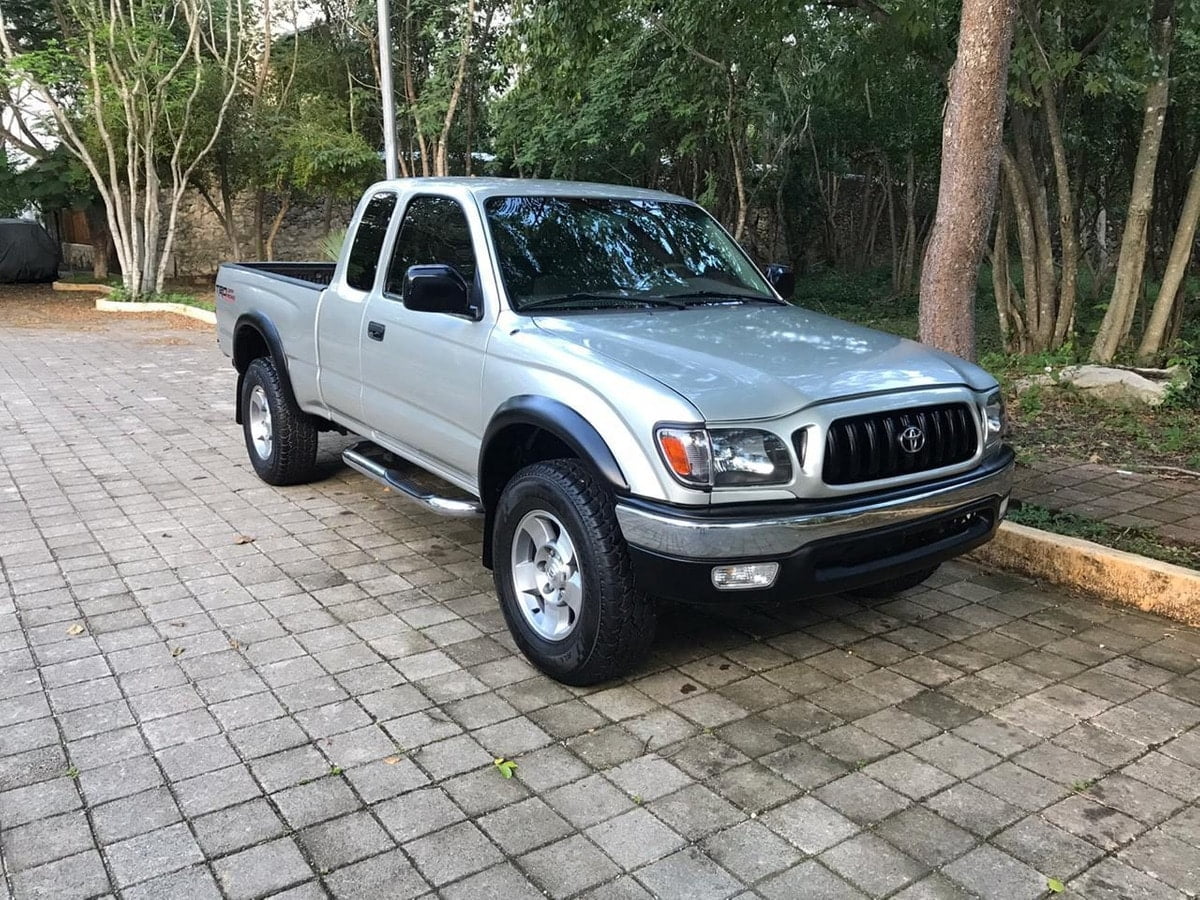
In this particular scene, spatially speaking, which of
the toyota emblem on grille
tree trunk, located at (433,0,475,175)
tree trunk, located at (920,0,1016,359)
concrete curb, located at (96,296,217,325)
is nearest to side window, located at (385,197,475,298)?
the toyota emblem on grille

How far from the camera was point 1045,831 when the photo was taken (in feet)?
9.59

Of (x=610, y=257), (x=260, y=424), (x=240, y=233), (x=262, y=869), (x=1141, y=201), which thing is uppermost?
(x=1141, y=201)

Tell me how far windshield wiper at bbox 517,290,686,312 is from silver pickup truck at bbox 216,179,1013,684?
0.01 meters

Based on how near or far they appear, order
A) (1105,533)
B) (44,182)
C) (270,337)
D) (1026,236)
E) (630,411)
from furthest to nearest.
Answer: (44,182) → (1026,236) → (270,337) → (1105,533) → (630,411)

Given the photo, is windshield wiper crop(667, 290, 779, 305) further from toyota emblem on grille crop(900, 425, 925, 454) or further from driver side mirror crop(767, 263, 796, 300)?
toyota emblem on grille crop(900, 425, 925, 454)

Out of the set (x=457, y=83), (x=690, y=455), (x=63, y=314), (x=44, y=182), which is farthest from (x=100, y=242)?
(x=690, y=455)

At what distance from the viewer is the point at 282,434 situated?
630 centimetres

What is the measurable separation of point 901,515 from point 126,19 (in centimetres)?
1861

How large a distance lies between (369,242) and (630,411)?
2.58 meters

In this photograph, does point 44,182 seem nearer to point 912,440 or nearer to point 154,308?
point 154,308

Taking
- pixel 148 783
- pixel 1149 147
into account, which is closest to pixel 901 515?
pixel 148 783

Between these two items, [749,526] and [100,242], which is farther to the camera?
[100,242]

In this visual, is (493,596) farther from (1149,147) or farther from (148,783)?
(1149,147)

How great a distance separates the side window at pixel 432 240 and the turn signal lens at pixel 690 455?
1.59 meters
